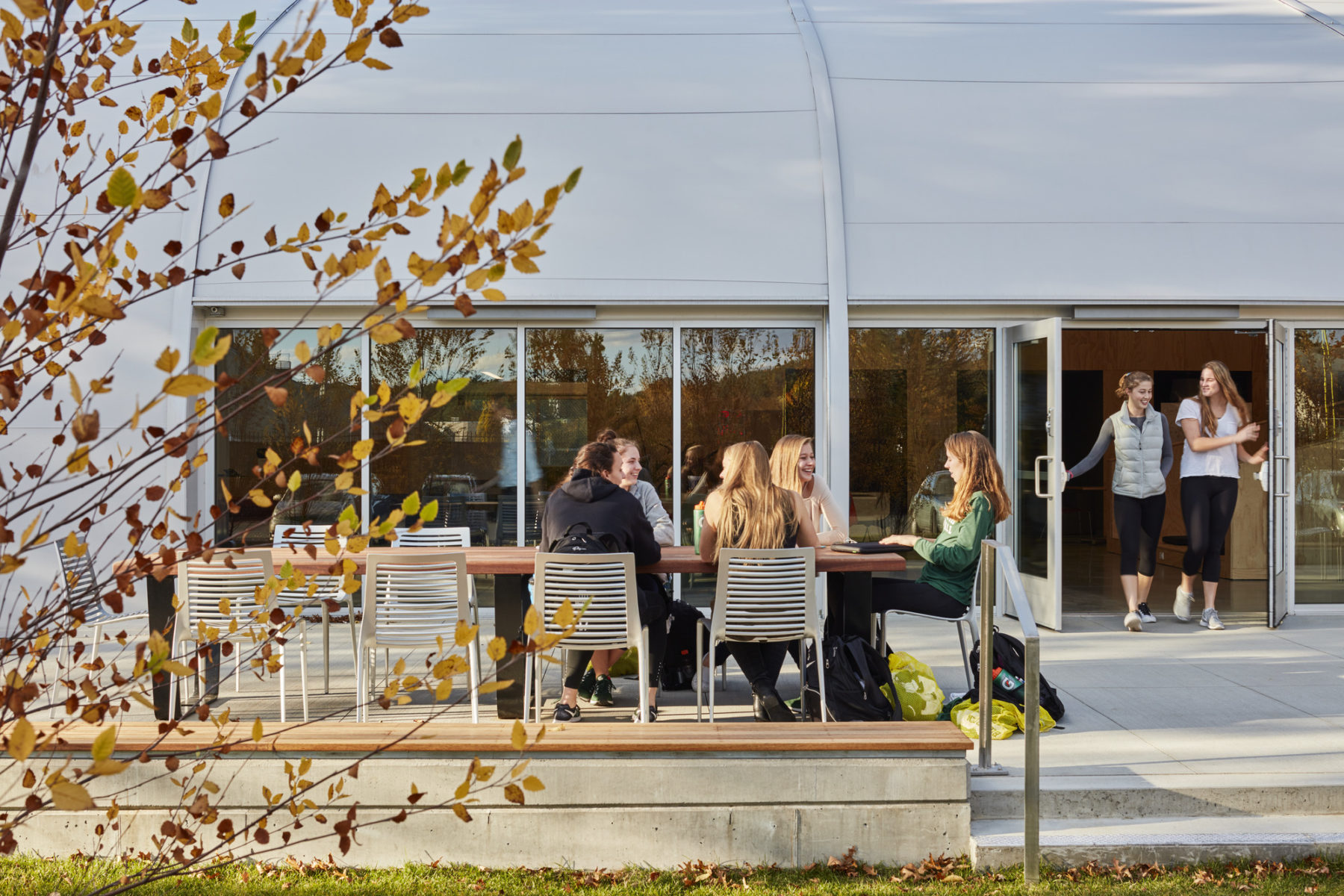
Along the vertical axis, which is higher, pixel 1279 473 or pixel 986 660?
pixel 1279 473

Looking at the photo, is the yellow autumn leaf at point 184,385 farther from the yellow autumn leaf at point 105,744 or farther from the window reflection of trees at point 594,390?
the window reflection of trees at point 594,390

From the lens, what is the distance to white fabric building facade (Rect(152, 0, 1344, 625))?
8.35 meters

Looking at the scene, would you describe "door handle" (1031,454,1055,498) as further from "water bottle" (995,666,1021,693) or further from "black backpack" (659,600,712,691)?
"black backpack" (659,600,712,691)

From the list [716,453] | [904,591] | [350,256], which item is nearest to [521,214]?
[350,256]

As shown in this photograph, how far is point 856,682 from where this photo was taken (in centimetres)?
511

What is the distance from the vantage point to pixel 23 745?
138 centimetres

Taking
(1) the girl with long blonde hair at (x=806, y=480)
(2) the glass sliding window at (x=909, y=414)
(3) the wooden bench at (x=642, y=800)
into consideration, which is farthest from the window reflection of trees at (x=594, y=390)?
(3) the wooden bench at (x=642, y=800)

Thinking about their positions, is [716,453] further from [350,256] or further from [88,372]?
[350,256]

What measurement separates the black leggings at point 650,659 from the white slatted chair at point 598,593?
356 millimetres

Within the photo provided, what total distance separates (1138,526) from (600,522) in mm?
4850

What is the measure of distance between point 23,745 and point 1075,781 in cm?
400

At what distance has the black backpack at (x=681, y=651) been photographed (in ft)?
20.0

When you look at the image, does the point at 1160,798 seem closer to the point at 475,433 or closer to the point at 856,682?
the point at 856,682

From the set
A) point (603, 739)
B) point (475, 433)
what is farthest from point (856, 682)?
point (475, 433)
